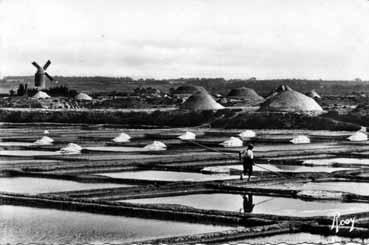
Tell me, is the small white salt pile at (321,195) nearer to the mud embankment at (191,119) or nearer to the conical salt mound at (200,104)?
the mud embankment at (191,119)

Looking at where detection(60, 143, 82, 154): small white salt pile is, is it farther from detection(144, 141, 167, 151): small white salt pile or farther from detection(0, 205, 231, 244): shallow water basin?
detection(0, 205, 231, 244): shallow water basin

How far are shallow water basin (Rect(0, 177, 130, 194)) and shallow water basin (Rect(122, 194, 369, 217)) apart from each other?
6.24 ft

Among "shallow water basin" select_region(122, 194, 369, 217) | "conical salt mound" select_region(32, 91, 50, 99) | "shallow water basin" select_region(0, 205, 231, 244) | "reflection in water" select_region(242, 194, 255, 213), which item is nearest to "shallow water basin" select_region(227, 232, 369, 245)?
"shallow water basin" select_region(0, 205, 231, 244)

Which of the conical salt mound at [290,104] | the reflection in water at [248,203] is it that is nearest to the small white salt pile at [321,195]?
the reflection in water at [248,203]

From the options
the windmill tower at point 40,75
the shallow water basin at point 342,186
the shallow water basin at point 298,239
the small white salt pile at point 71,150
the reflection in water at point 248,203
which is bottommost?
the small white salt pile at point 71,150

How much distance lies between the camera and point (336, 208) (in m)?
10.6

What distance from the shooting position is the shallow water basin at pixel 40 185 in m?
12.8

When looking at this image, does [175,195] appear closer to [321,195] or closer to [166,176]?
[321,195]

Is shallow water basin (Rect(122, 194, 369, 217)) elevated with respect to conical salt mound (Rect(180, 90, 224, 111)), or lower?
elevated

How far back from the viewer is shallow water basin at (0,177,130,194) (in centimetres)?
1284

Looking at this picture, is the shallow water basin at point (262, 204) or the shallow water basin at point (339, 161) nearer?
the shallow water basin at point (262, 204)

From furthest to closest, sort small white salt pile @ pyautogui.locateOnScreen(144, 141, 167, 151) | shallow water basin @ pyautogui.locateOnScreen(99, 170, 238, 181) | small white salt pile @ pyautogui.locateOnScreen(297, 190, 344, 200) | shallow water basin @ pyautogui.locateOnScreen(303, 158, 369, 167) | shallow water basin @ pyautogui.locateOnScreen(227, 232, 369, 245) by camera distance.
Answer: small white salt pile @ pyautogui.locateOnScreen(144, 141, 167, 151), shallow water basin @ pyautogui.locateOnScreen(303, 158, 369, 167), shallow water basin @ pyautogui.locateOnScreen(99, 170, 238, 181), small white salt pile @ pyautogui.locateOnScreen(297, 190, 344, 200), shallow water basin @ pyautogui.locateOnScreen(227, 232, 369, 245)

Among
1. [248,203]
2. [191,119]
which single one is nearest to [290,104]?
[191,119]

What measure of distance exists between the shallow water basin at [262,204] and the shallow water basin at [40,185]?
1903 mm
